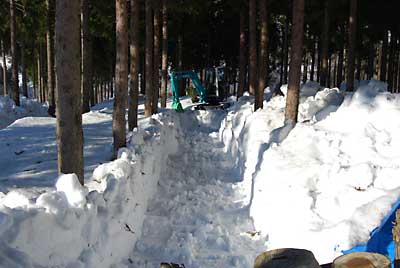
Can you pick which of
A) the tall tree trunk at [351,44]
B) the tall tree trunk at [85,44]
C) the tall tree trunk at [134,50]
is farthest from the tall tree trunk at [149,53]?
the tall tree trunk at [351,44]

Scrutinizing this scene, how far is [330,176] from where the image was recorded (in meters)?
6.53

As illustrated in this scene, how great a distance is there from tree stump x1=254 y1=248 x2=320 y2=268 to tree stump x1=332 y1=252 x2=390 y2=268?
0.26 metres

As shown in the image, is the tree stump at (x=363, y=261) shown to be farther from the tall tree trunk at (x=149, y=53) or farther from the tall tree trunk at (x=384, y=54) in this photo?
the tall tree trunk at (x=384, y=54)

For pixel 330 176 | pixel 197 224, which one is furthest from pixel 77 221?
pixel 330 176

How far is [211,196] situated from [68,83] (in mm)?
4400

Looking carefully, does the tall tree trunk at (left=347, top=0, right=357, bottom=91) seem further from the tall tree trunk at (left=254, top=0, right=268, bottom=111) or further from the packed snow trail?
the packed snow trail

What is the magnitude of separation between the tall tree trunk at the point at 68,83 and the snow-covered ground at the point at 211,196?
0.65m

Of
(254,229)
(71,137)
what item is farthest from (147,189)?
(71,137)

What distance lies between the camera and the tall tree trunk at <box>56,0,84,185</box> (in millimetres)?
4840

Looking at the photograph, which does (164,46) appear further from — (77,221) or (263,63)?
(77,221)

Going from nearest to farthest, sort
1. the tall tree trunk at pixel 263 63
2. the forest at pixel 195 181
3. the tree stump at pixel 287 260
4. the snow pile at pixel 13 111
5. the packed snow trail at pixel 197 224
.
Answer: the tree stump at pixel 287 260, the forest at pixel 195 181, the packed snow trail at pixel 197 224, the tall tree trunk at pixel 263 63, the snow pile at pixel 13 111

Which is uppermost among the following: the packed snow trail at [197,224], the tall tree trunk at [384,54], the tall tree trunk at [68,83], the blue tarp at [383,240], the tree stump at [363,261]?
the tall tree trunk at [384,54]

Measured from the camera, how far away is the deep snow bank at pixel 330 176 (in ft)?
17.1

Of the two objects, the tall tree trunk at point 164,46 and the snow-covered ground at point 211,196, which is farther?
the tall tree trunk at point 164,46
